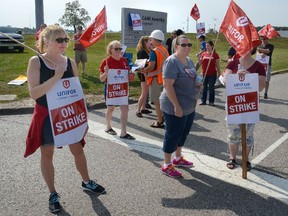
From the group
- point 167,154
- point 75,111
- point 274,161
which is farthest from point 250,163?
point 75,111

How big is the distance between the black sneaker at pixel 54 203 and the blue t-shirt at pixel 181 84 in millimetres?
1689

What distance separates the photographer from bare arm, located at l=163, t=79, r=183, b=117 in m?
4.00

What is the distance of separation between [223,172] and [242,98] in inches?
42.3

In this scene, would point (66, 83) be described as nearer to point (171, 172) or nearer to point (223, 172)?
point (171, 172)

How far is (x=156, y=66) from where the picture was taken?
21.3 feet

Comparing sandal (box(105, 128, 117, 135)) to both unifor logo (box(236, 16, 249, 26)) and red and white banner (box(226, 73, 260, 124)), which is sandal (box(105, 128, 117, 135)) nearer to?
red and white banner (box(226, 73, 260, 124))

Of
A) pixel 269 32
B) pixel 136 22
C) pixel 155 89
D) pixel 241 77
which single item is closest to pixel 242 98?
pixel 241 77

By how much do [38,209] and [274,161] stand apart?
3446 millimetres

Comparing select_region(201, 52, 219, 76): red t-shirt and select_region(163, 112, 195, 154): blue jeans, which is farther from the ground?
select_region(201, 52, 219, 76): red t-shirt

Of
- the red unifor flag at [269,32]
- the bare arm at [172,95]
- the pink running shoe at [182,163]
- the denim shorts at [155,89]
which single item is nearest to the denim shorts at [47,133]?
the bare arm at [172,95]

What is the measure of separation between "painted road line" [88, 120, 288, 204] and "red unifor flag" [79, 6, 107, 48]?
2191 millimetres

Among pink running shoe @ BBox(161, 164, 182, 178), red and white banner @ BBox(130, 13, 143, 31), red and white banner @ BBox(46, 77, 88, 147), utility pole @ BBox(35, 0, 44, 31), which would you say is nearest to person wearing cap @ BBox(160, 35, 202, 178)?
pink running shoe @ BBox(161, 164, 182, 178)

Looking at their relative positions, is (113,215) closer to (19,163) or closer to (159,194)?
(159,194)

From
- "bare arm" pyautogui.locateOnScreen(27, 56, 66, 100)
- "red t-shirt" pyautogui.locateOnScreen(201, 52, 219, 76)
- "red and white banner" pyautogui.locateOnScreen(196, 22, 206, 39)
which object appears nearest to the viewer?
"bare arm" pyautogui.locateOnScreen(27, 56, 66, 100)
